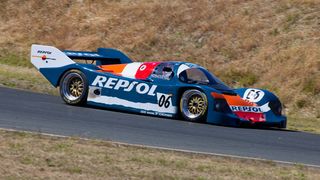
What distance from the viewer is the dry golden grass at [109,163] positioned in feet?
29.8

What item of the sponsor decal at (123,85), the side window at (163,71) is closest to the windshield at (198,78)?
the side window at (163,71)

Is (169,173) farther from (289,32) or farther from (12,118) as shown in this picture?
(289,32)

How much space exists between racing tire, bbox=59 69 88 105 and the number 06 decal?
163cm

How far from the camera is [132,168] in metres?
9.66


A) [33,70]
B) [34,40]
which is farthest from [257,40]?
[34,40]

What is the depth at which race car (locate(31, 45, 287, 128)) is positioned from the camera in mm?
15664

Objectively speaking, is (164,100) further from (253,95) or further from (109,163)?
(109,163)

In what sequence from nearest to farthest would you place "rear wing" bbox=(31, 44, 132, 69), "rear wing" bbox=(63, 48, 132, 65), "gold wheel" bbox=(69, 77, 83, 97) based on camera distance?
"gold wheel" bbox=(69, 77, 83, 97) → "rear wing" bbox=(31, 44, 132, 69) → "rear wing" bbox=(63, 48, 132, 65)

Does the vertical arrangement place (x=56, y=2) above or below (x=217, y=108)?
above

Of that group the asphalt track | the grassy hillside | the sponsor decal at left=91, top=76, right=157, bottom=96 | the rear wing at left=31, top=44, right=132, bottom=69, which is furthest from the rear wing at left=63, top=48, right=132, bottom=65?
the grassy hillside

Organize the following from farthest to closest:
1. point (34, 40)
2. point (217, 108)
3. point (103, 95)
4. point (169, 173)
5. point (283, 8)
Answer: point (34, 40) → point (283, 8) → point (103, 95) → point (217, 108) → point (169, 173)

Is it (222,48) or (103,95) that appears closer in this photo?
(103,95)

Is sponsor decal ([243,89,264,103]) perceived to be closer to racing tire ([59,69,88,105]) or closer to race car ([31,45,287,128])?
race car ([31,45,287,128])

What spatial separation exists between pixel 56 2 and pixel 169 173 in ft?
74.5
